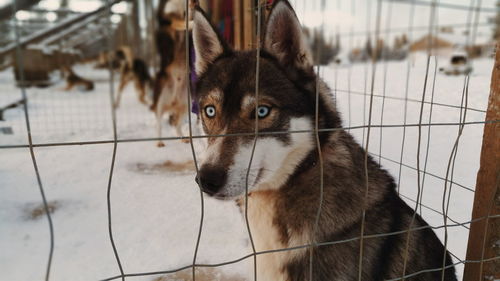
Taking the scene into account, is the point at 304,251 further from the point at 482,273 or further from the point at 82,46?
the point at 82,46

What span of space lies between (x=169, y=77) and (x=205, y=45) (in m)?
3.49

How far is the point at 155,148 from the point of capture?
4117 mm

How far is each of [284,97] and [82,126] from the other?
15.5 feet

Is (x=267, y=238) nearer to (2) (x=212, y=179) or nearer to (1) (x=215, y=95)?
(2) (x=212, y=179)

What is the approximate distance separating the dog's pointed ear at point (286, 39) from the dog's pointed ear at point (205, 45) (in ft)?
0.78

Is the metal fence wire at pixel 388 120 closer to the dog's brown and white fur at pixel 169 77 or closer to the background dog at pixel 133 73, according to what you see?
the dog's brown and white fur at pixel 169 77

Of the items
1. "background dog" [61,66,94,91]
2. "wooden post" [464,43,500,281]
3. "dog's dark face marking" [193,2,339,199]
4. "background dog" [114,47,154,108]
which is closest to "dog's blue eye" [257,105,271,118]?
"dog's dark face marking" [193,2,339,199]

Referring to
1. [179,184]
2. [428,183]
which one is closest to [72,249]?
[179,184]

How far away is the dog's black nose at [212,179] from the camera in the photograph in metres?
1.12

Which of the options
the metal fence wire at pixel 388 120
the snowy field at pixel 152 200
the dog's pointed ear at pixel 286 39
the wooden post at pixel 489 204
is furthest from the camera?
the snowy field at pixel 152 200

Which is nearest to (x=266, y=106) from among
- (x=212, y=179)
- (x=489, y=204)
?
(x=212, y=179)

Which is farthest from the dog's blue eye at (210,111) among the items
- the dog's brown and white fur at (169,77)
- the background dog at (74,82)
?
the background dog at (74,82)

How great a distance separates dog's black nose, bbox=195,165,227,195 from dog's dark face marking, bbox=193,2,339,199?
0.08ft

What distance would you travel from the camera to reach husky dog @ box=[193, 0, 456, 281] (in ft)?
4.11
